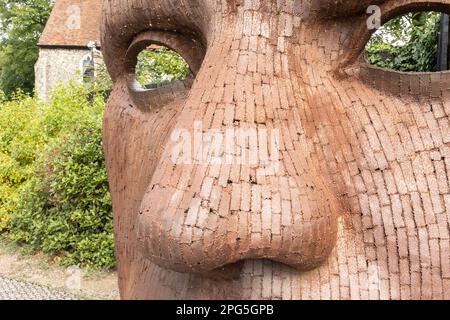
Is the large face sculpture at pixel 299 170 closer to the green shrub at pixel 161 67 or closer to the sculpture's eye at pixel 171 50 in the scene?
the sculpture's eye at pixel 171 50

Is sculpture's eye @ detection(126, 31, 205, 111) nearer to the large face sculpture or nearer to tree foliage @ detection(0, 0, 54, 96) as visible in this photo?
the large face sculpture

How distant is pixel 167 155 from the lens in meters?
1.03

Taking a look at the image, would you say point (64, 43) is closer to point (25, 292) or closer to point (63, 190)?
point (63, 190)

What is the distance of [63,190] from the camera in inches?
242

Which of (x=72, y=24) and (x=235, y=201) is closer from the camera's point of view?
(x=235, y=201)

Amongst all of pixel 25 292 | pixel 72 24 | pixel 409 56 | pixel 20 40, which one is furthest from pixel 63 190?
pixel 20 40

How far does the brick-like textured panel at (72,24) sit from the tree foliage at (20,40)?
110 inches

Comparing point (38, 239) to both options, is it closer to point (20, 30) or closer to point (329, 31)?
point (329, 31)

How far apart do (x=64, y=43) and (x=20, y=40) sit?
19.7 feet

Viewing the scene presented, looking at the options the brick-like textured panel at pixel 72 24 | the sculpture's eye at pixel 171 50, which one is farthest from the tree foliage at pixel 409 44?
the brick-like textured panel at pixel 72 24

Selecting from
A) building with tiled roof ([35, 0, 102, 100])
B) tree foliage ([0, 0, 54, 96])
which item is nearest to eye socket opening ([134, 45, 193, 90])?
building with tiled roof ([35, 0, 102, 100])

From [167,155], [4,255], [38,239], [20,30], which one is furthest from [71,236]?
[20,30]

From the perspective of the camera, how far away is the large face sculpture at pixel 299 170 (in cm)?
92

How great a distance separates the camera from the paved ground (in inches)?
224
